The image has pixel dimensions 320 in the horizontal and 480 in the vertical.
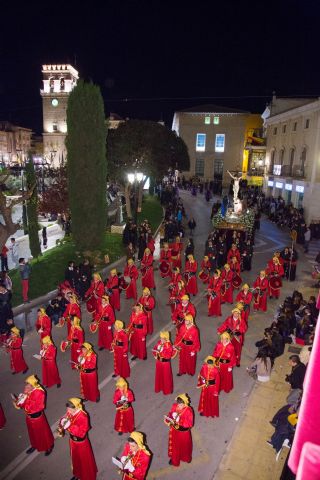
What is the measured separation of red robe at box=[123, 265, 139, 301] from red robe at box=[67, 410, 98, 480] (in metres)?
8.07

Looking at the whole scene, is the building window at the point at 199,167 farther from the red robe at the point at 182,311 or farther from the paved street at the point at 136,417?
the red robe at the point at 182,311

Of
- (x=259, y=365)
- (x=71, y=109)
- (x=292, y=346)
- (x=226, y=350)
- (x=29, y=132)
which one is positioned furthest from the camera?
(x=29, y=132)

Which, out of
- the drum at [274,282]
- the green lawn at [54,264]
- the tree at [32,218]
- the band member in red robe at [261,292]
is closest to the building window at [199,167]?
the green lawn at [54,264]

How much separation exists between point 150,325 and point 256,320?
390cm

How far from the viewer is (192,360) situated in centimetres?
920

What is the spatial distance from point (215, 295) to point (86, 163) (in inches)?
415

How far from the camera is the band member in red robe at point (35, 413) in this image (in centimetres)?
649

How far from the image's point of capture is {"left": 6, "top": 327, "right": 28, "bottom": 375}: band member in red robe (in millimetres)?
8852

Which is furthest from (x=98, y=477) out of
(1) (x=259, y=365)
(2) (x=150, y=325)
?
(2) (x=150, y=325)

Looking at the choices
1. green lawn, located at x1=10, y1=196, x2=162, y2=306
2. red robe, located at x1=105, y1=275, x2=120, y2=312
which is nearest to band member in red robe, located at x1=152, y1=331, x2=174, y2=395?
red robe, located at x1=105, y1=275, x2=120, y2=312

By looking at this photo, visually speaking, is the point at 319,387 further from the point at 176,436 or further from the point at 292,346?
the point at 292,346

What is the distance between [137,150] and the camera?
28.9 meters

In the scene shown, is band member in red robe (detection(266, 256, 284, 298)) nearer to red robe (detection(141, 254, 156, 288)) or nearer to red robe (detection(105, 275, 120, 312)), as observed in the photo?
red robe (detection(141, 254, 156, 288))

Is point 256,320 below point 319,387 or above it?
below
